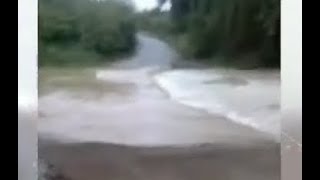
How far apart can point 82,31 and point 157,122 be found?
0.81 feet

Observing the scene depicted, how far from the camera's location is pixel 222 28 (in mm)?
1342

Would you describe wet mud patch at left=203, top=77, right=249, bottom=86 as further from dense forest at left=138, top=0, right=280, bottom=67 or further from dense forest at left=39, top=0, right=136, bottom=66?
dense forest at left=39, top=0, right=136, bottom=66

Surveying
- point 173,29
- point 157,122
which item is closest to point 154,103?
point 157,122

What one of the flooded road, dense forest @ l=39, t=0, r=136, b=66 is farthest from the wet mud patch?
dense forest @ l=39, t=0, r=136, b=66

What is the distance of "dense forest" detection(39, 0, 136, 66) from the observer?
132 centimetres

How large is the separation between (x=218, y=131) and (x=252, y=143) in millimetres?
75

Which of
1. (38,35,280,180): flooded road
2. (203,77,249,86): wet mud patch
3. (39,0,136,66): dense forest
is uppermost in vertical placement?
(39,0,136,66): dense forest

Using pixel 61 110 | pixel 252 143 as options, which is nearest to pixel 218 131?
pixel 252 143

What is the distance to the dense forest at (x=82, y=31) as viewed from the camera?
1.32 metres

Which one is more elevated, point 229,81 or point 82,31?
point 82,31

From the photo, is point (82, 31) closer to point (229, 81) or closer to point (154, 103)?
point (154, 103)

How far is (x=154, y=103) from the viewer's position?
1.34 meters

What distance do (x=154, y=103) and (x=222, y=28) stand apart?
21cm
